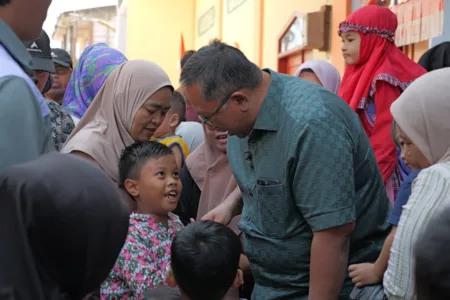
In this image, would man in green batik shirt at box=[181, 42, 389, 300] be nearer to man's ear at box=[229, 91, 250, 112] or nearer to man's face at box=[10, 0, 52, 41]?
man's ear at box=[229, 91, 250, 112]

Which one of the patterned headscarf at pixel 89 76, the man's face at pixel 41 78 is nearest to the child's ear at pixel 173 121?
the patterned headscarf at pixel 89 76

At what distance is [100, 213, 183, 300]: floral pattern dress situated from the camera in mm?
2998

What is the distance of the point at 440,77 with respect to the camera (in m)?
2.46

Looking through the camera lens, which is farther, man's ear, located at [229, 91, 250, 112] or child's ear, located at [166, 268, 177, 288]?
child's ear, located at [166, 268, 177, 288]

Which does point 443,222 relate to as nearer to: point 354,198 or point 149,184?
point 354,198

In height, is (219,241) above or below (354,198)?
below

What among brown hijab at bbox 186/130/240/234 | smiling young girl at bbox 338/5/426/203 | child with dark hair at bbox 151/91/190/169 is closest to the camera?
brown hijab at bbox 186/130/240/234

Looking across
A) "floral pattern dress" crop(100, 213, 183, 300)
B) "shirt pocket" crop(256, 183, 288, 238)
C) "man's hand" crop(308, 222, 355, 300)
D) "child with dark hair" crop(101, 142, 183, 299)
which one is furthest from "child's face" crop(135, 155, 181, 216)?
"man's hand" crop(308, 222, 355, 300)

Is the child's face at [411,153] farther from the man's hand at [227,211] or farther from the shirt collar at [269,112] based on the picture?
the man's hand at [227,211]

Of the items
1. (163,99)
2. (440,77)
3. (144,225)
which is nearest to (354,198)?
(440,77)

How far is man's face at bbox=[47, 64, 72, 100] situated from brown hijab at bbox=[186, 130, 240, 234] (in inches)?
65.4

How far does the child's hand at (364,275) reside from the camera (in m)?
2.54

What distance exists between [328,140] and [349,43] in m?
2.29

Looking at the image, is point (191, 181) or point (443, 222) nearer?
point (443, 222)
